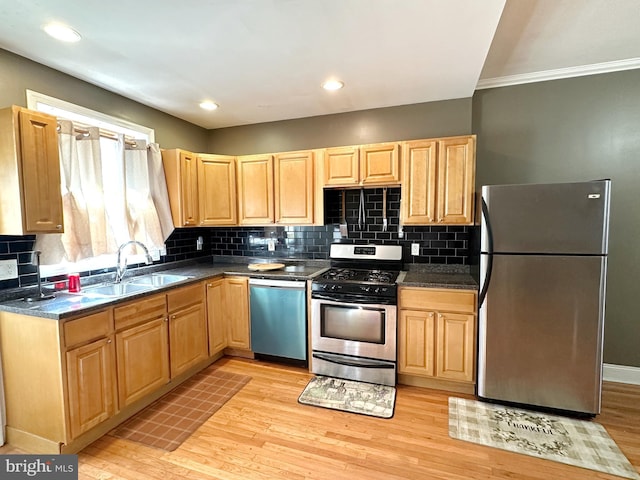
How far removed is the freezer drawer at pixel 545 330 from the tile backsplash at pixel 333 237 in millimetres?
522

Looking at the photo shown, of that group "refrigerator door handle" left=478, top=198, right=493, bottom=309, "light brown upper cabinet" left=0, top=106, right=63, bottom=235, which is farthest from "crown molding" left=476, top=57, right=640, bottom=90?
"light brown upper cabinet" left=0, top=106, right=63, bottom=235

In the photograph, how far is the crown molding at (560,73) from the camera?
259cm

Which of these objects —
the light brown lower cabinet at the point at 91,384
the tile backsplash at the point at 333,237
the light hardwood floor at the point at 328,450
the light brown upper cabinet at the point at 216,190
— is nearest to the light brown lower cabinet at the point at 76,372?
the light brown lower cabinet at the point at 91,384

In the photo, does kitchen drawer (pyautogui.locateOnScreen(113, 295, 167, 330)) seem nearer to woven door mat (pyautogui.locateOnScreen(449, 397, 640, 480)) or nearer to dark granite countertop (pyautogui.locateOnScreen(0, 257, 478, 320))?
dark granite countertop (pyautogui.locateOnScreen(0, 257, 478, 320))

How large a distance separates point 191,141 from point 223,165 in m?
0.64

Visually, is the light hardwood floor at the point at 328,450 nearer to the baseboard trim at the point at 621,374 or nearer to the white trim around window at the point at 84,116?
the baseboard trim at the point at 621,374

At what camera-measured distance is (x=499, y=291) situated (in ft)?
7.57

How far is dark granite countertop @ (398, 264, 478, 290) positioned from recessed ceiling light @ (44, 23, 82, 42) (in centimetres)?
284

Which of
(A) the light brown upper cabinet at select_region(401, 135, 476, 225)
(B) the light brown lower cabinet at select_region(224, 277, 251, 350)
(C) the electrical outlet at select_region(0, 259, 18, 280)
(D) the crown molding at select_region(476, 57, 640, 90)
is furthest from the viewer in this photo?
(B) the light brown lower cabinet at select_region(224, 277, 251, 350)

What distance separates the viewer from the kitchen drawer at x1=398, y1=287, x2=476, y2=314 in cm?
249

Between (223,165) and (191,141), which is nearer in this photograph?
(223,165)

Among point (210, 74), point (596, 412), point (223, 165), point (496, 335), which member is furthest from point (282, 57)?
point (596, 412)

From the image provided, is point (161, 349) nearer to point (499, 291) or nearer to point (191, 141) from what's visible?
point (191, 141)

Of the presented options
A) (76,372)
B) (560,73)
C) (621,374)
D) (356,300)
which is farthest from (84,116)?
(621,374)
